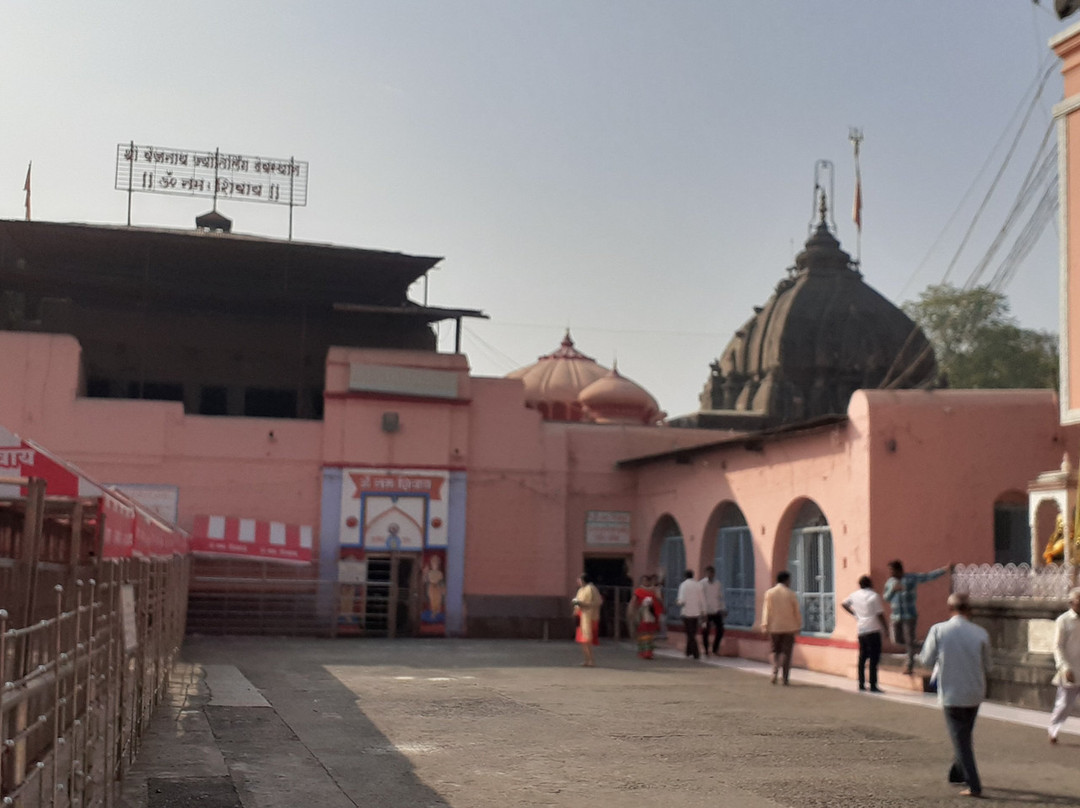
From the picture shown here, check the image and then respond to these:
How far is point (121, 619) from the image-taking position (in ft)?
28.5

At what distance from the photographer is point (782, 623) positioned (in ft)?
57.1

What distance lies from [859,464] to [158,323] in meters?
20.1

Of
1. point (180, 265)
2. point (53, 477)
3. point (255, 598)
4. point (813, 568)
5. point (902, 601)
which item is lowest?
point (255, 598)

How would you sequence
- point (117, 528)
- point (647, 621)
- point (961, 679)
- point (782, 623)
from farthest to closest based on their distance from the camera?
point (647, 621) → point (782, 623) → point (961, 679) → point (117, 528)

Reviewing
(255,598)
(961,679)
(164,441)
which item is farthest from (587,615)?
(164,441)

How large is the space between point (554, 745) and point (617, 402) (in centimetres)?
2886

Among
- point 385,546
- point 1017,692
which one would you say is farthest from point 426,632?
point 1017,692

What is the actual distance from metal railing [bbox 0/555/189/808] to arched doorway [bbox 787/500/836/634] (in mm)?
12333

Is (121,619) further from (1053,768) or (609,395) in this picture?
(609,395)

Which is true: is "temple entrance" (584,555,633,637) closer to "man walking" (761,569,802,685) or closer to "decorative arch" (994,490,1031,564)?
"decorative arch" (994,490,1031,564)

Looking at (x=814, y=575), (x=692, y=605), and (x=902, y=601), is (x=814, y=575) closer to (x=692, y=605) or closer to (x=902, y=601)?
(x=692, y=605)

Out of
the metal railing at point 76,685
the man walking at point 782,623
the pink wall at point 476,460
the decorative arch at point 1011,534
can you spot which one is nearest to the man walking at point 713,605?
the pink wall at point 476,460

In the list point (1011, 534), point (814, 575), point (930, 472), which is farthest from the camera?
point (814, 575)

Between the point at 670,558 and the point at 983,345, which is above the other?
the point at 983,345
